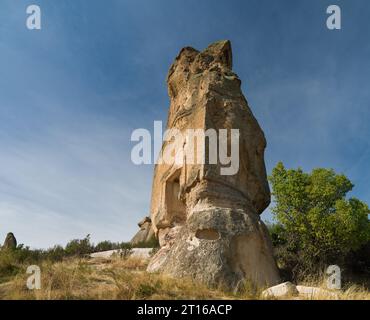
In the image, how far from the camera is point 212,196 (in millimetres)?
8977

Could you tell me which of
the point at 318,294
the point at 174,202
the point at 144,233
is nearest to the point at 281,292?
the point at 318,294

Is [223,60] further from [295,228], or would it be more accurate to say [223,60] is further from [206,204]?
[295,228]

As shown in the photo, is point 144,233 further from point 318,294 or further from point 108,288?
point 318,294

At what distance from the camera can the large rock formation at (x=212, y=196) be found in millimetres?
7949

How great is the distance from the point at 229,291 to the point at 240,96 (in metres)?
6.20

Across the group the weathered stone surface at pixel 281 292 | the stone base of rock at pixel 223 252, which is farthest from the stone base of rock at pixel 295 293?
the stone base of rock at pixel 223 252

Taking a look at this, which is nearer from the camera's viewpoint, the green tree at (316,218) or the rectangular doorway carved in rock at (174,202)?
the rectangular doorway carved in rock at (174,202)

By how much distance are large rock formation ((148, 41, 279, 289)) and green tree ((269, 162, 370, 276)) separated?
6.71 metres

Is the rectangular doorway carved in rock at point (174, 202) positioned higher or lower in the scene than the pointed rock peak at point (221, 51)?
lower

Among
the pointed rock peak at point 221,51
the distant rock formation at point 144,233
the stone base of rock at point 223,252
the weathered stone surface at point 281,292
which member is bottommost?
the weathered stone surface at point 281,292

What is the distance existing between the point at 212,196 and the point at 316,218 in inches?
346

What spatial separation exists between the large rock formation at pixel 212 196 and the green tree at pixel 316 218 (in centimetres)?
671

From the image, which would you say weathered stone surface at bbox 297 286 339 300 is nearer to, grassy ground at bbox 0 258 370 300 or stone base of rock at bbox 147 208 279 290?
grassy ground at bbox 0 258 370 300

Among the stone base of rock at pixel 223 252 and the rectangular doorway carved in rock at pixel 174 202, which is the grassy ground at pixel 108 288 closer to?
the stone base of rock at pixel 223 252
